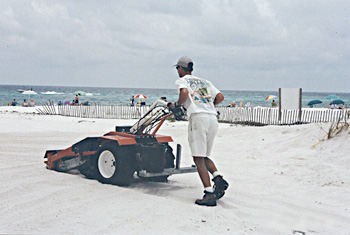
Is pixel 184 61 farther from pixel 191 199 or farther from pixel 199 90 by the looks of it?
pixel 191 199

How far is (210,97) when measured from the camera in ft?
17.8

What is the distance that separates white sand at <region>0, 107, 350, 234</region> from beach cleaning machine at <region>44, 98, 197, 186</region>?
0.68ft

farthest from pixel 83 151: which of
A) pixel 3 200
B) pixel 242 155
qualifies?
pixel 242 155

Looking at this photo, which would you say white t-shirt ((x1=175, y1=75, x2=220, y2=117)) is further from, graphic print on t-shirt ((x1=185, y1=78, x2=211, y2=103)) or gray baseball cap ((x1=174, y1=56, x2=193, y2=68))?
gray baseball cap ((x1=174, y1=56, x2=193, y2=68))

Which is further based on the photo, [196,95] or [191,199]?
[191,199]

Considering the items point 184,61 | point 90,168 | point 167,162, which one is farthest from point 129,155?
point 184,61

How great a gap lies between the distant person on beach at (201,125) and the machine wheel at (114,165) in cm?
110

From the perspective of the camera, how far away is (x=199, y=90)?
5.35 meters

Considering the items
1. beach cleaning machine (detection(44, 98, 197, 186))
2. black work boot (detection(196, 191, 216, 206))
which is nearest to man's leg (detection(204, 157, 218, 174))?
black work boot (detection(196, 191, 216, 206))

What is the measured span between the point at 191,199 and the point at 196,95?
1.44 meters

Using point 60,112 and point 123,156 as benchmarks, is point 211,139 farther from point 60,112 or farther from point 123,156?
point 60,112

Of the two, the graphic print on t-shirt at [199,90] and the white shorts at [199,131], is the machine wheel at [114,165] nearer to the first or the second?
the white shorts at [199,131]

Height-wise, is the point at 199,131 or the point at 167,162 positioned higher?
the point at 199,131

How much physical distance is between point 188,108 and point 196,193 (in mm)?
1372
